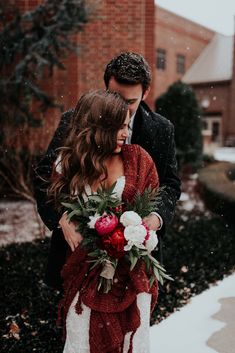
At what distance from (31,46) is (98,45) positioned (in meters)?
Answer: 1.37

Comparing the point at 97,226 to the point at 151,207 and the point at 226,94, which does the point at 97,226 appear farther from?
the point at 226,94

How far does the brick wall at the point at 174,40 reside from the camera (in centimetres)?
3033

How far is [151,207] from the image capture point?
213cm

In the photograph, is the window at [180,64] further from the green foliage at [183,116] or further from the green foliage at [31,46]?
the green foliage at [31,46]

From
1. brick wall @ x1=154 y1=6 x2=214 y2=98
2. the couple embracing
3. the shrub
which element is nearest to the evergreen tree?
the shrub

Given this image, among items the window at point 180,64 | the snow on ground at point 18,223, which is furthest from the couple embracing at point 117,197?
the window at point 180,64

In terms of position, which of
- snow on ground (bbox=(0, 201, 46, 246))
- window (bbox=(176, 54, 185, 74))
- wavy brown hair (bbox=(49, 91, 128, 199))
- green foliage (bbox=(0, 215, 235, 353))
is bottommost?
snow on ground (bbox=(0, 201, 46, 246))

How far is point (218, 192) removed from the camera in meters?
7.95

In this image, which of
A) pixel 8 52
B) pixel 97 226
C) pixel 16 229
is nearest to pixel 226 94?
pixel 8 52

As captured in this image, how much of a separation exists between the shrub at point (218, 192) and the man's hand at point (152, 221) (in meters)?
5.26

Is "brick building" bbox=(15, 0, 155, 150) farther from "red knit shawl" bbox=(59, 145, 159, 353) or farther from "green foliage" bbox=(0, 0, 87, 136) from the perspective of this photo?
"red knit shawl" bbox=(59, 145, 159, 353)

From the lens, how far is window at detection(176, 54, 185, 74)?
32.5 metres

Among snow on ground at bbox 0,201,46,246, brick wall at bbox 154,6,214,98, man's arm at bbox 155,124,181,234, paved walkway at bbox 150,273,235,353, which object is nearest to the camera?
man's arm at bbox 155,124,181,234

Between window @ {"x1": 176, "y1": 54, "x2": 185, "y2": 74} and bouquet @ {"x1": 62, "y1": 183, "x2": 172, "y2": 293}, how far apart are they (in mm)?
31755
